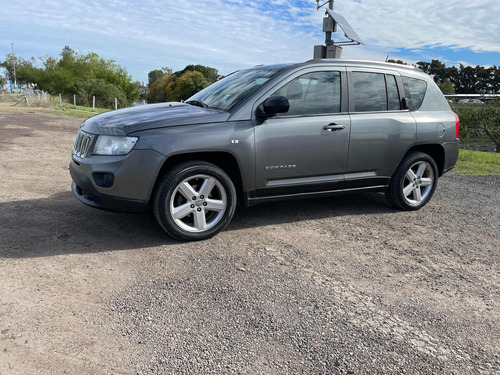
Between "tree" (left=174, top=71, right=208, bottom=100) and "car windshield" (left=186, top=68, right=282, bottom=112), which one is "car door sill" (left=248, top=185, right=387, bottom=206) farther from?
"tree" (left=174, top=71, right=208, bottom=100)

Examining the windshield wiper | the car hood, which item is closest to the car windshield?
the windshield wiper

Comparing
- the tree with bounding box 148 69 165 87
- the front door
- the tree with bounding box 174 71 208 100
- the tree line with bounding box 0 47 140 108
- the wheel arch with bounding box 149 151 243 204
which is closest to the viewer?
the wheel arch with bounding box 149 151 243 204

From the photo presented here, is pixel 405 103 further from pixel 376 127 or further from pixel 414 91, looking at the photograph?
pixel 376 127

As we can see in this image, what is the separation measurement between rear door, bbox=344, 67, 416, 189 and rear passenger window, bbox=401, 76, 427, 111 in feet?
0.37

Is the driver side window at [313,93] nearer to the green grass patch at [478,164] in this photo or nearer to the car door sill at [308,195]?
the car door sill at [308,195]

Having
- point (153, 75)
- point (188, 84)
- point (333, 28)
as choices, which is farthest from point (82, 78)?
point (153, 75)

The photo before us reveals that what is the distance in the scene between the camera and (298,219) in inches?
204

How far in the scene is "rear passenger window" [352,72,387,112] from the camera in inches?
200

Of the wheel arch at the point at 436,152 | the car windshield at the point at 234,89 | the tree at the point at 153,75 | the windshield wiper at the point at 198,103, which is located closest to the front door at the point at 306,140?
the car windshield at the point at 234,89

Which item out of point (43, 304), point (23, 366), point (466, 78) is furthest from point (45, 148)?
point (466, 78)

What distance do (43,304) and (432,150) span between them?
5051 millimetres

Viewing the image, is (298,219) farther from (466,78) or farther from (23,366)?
(466,78)

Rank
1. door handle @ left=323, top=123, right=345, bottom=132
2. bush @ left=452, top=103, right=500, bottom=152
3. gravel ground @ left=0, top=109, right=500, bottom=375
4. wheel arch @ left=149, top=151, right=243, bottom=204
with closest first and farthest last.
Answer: gravel ground @ left=0, top=109, right=500, bottom=375 < wheel arch @ left=149, top=151, right=243, bottom=204 < door handle @ left=323, top=123, right=345, bottom=132 < bush @ left=452, top=103, right=500, bottom=152

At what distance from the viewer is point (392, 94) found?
17.6 feet
